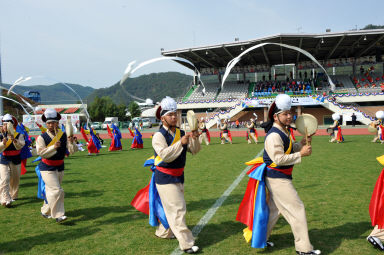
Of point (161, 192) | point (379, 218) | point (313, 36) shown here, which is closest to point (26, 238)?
point (161, 192)

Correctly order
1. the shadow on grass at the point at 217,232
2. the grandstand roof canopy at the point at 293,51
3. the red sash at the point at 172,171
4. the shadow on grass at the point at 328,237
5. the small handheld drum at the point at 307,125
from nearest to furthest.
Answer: the small handheld drum at the point at 307,125
the shadow on grass at the point at 328,237
the red sash at the point at 172,171
the shadow on grass at the point at 217,232
the grandstand roof canopy at the point at 293,51

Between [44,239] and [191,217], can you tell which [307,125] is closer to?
[191,217]

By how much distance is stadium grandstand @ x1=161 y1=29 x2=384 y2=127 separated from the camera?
3256 cm

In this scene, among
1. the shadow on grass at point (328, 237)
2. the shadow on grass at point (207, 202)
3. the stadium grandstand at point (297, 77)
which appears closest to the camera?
the shadow on grass at point (328, 237)

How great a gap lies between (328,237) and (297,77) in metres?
40.0

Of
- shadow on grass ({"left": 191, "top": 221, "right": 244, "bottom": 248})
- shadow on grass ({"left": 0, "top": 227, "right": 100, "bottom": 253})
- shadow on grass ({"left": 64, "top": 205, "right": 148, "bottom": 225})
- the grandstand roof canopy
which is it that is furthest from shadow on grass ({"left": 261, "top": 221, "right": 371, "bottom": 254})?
the grandstand roof canopy

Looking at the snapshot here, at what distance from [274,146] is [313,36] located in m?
31.1

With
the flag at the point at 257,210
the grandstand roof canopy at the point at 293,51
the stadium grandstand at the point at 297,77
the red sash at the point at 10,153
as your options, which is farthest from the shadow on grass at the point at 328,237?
the stadium grandstand at the point at 297,77

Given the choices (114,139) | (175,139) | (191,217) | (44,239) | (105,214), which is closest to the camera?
(175,139)

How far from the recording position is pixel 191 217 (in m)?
4.94

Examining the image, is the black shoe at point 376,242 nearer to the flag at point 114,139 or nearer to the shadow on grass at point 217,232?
the shadow on grass at point 217,232

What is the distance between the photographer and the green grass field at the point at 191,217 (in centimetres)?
386

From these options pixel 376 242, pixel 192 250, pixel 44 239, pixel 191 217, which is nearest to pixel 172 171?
pixel 192 250

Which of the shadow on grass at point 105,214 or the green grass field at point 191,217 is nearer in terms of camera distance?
the green grass field at point 191,217
